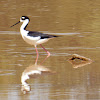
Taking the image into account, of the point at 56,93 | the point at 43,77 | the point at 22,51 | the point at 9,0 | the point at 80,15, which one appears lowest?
the point at 9,0

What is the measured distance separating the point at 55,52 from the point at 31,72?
2732mm

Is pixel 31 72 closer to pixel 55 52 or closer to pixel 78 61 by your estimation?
pixel 78 61

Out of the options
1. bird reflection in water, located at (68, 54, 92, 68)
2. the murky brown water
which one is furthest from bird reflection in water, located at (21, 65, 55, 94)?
bird reflection in water, located at (68, 54, 92, 68)

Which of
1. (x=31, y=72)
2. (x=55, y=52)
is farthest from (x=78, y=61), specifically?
(x=31, y=72)

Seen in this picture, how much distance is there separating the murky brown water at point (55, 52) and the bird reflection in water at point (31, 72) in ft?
0.08

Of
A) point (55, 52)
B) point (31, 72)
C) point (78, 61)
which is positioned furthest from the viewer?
point (55, 52)

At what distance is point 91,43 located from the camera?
14273 mm

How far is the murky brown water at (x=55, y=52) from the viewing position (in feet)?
28.2

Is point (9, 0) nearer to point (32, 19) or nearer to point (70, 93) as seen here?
point (32, 19)

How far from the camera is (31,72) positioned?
10.4 metres

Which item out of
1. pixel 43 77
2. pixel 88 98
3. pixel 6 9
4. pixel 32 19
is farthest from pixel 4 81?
pixel 6 9

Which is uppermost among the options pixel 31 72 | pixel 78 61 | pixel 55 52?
pixel 31 72

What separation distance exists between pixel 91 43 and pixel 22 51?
242 centimetres

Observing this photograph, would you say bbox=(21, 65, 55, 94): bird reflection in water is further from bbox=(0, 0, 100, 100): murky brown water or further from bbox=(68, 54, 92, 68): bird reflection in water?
bbox=(68, 54, 92, 68): bird reflection in water
